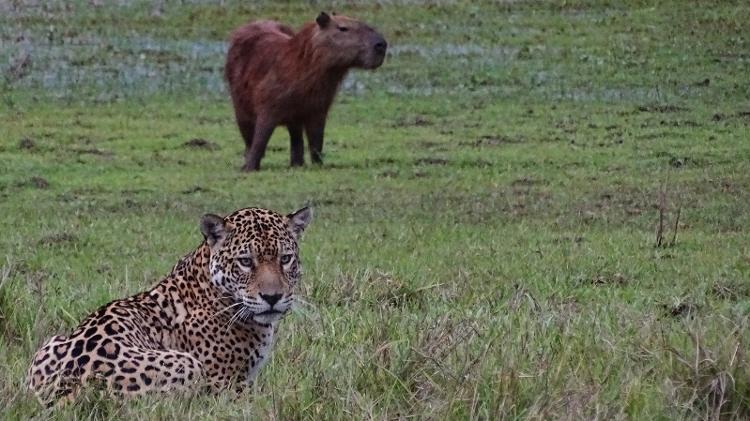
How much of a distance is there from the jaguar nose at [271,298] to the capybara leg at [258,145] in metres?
10.2

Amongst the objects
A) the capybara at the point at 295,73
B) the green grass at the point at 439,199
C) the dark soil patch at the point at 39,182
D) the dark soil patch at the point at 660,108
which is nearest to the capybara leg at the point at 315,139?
the capybara at the point at 295,73

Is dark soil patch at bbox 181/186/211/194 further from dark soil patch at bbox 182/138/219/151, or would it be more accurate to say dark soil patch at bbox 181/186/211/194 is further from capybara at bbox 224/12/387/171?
dark soil patch at bbox 182/138/219/151

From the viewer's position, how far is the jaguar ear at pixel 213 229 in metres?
6.50

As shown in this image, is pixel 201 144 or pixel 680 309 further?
pixel 201 144

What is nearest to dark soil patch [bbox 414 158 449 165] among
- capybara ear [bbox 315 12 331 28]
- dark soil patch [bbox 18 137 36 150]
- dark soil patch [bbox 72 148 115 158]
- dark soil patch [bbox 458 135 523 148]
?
dark soil patch [bbox 458 135 523 148]

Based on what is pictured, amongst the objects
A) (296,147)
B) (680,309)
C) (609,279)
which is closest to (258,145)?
(296,147)

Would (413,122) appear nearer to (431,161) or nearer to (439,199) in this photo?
(431,161)

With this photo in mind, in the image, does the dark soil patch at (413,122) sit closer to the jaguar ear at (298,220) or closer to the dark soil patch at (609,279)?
the dark soil patch at (609,279)

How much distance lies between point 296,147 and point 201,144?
125 cm

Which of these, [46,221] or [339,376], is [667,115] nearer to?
[46,221]

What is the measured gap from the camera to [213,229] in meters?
6.54

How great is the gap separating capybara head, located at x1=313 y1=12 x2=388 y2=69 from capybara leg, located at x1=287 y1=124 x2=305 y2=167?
2.66 ft

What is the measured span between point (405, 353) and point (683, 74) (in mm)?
15847

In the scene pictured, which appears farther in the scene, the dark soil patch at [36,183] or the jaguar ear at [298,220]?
the dark soil patch at [36,183]
